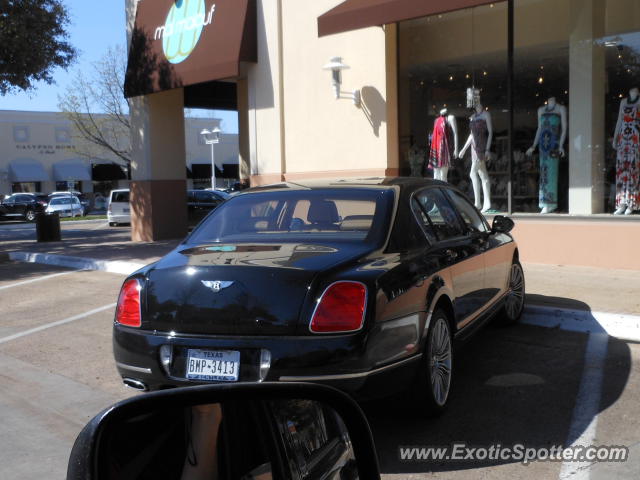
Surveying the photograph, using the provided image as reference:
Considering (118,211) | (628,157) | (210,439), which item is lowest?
(118,211)

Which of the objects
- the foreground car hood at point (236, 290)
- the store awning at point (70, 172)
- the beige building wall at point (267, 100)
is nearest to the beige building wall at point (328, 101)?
the beige building wall at point (267, 100)

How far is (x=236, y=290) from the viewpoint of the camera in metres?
3.83

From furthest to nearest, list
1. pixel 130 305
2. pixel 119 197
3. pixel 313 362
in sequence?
1. pixel 119 197
2. pixel 130 305
3. pixel 313 362

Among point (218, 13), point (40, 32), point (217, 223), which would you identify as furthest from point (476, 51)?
point (40, 32)

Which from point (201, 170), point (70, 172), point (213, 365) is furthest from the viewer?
point (201, 170)

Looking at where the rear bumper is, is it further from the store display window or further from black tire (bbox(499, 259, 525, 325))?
the store display window

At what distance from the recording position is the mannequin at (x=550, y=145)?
35.4ft

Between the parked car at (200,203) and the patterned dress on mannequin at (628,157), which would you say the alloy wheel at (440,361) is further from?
the parked car at (200,203)

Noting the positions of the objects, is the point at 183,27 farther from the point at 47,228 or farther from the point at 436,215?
the point at 436,215

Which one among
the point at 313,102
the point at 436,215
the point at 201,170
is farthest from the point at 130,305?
the point at 201,170

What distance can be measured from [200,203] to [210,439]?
21.7m

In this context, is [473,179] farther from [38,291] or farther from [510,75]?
[38,291]

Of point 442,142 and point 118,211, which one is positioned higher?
point 442,142

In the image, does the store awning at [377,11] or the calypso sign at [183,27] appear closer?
the store awning at [377,11]
